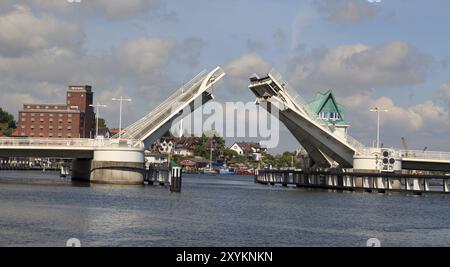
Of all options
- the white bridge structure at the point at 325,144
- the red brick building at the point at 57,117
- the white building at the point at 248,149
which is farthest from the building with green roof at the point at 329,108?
the white building at the point at 248,149

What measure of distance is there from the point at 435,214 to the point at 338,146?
17566mm

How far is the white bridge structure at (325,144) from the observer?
137 ft

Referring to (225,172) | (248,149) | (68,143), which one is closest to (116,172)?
(68,143)

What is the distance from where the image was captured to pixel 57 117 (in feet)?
278

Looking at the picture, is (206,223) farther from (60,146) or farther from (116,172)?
(60,146)

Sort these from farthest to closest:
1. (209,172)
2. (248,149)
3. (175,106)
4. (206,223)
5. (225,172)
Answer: (248,149) < (225,172) < (209,172) < (175,106) < (206,223)

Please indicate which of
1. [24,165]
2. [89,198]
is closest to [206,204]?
[89,198]

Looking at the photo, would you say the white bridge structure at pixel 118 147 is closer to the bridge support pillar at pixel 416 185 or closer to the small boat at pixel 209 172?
the bridge support pillar at pixel 416 185

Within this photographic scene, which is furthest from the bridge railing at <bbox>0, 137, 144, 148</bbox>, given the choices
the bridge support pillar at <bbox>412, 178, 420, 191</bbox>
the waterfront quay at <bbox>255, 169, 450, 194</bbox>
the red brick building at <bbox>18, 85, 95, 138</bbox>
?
the red brick building at <bbox>18, 85, 95, 138</bbox>

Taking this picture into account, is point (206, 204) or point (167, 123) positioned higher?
point (167, 123)

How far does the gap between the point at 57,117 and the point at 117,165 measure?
137 ft

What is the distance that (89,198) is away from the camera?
101 feet

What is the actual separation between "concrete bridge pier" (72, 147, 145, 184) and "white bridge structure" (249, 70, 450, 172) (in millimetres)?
8258
